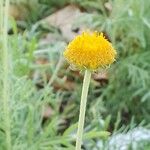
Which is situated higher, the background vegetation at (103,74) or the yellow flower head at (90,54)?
the yellow flower head at (90,54)

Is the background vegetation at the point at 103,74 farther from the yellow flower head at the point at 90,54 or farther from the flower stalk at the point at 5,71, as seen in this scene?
the yellow flower head at the point at 90,54

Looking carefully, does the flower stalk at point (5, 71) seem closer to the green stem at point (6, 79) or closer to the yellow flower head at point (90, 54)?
the green stem at point (6, 79)

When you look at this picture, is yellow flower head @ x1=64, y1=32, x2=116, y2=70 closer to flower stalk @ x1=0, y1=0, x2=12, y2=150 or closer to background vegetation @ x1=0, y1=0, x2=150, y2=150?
flower stalk @ x1=0, y1=0, x2=12, y2=150

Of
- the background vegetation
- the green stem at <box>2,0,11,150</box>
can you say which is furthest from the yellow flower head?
the background vegetation

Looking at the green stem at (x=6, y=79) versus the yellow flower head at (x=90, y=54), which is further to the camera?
the green stem at (x=6, y=79)

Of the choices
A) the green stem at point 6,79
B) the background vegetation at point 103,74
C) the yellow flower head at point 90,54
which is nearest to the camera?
the yellow flower head at point 90,54

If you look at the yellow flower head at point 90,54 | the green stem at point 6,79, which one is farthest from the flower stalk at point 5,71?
the yellow flower head at point 90,54

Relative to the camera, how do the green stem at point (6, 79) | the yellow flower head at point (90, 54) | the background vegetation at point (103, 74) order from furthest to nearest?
the background vegetation at point (103, 74), the green stem at point (6, 79), the yellow flower head at point (90, 54)

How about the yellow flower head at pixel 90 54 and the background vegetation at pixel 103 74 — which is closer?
the yellow flower head at pixel 90 54
